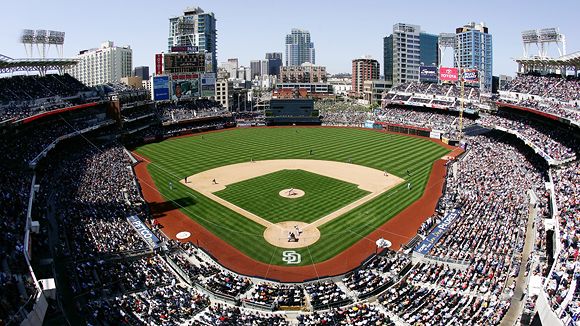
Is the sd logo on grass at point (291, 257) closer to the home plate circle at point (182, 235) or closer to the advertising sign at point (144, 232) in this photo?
the home plate circle at point (182, 235)

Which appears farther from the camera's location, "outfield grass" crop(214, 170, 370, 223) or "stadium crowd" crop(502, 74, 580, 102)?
"stadium crowd" crop(502, 74, 580, 102)

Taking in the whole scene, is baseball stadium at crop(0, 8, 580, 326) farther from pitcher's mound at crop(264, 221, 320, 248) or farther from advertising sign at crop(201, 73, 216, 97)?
advertising sign at crop(201, 73, 216, 97)

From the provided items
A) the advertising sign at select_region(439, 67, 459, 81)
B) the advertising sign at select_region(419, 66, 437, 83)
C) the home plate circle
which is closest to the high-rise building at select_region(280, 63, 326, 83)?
the advertising sign at select_region(419, 66, 437, 83)

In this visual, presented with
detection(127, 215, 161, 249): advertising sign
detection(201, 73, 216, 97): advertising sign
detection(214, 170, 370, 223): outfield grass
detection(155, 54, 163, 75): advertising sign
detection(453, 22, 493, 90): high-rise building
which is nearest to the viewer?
detection(127, 215, 161, 249): advertising sign

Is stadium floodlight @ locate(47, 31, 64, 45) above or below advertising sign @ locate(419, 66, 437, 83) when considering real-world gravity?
above

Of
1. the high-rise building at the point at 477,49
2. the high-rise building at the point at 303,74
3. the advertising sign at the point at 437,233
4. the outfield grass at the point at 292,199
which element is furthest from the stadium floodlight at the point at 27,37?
the high-rise building at the point at 477,49

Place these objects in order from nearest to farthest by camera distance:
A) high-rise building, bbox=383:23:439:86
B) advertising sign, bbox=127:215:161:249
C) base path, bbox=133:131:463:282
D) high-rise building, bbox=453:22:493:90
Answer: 1. base path, bbox=133:131:463:282
2. advertising sign, bbox=127:215:161:249
3. high-rise building, bbox=383:23:439:86
4. high-rise building, bbox=453:22:493:90

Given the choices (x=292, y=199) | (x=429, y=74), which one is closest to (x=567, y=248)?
(x=292, y=199)

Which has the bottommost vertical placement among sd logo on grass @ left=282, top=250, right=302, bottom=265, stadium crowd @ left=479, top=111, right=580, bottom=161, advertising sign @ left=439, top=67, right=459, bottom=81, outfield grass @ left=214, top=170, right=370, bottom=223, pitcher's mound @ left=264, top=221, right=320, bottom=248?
sd logo on grass @ left=282, top=250, right=302, bottom=265
